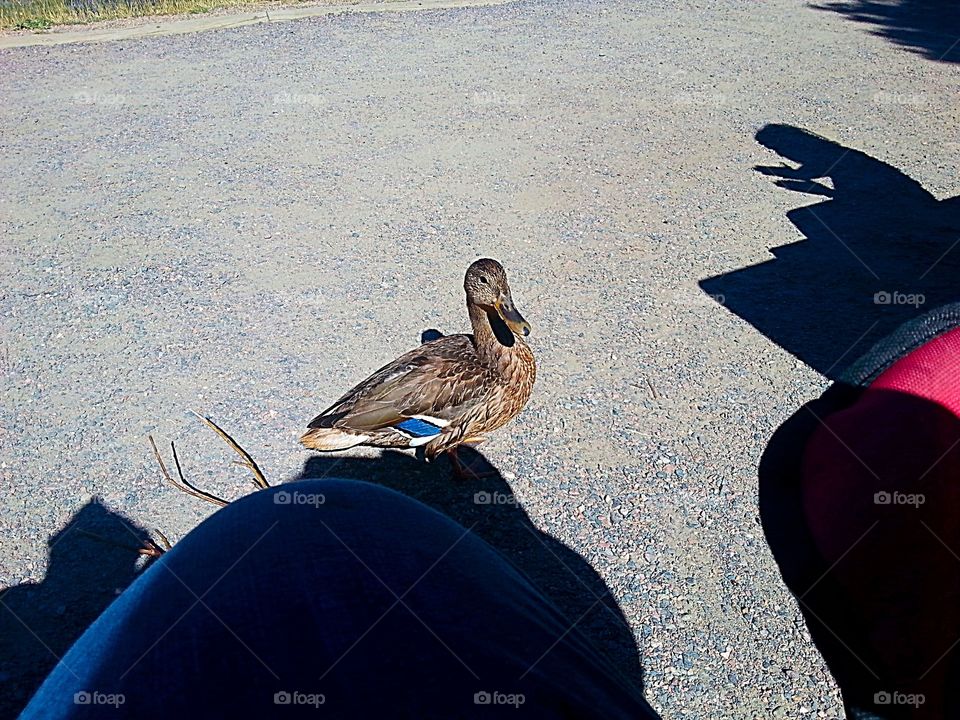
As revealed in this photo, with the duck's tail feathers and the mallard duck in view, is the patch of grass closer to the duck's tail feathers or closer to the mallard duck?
the mallard duck

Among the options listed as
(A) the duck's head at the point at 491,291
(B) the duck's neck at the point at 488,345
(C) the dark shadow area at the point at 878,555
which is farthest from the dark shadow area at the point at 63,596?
(C) the dark shadow area at the point at 878,555

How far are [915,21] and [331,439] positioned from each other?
11.6m

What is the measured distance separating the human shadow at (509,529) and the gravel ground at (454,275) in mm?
16

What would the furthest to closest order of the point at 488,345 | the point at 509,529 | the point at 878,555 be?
the point at 488,345 < the point at 509,529 < the point at 878,555

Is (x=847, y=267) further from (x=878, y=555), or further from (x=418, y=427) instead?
(x=418, y=427)

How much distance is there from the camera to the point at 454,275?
6.00 m

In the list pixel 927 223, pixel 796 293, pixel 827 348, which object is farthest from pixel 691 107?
pixel 827 348

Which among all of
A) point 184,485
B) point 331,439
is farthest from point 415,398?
point 184,485

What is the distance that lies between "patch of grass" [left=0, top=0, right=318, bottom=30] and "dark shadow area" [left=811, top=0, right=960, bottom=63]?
8905 mm

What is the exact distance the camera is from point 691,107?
29.8 ft

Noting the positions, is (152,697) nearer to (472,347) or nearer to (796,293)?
(472,347)

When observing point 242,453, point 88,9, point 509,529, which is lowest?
point 509,529

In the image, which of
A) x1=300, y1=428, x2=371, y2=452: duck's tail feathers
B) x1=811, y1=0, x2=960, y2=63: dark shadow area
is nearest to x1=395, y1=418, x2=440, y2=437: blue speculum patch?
x1=300, y1=428, x2=371, y2=452: duck's tail feathers

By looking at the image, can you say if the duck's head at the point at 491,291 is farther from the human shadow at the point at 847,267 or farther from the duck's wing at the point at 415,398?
the human shadow at the point at 847,267
